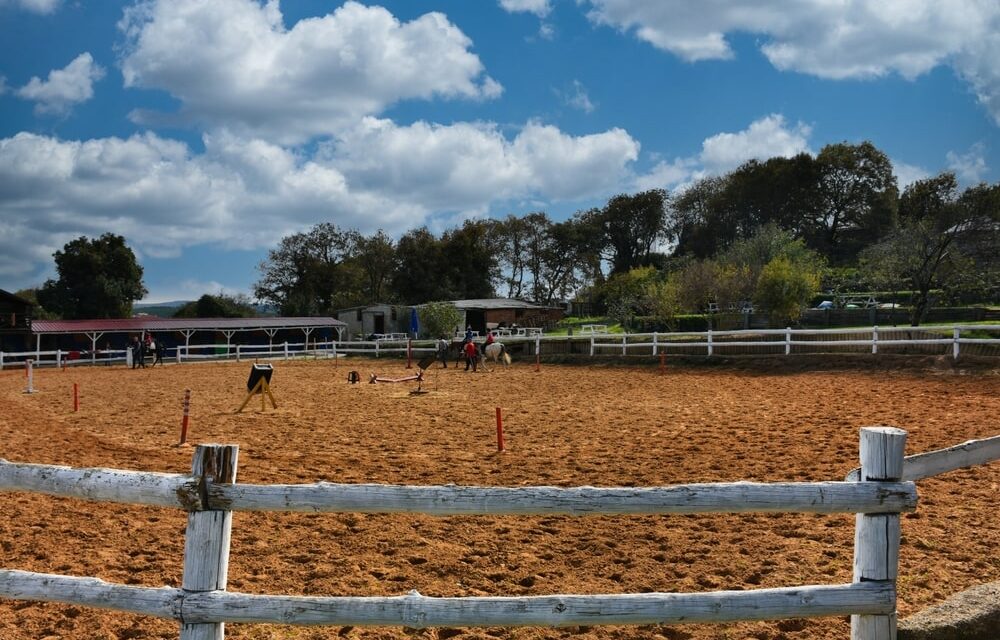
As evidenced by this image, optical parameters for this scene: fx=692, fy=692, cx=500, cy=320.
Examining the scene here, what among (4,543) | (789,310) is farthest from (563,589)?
(789,310)

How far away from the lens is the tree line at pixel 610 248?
64.6 metres

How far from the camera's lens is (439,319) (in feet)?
167

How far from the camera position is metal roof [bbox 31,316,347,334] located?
44.2 m

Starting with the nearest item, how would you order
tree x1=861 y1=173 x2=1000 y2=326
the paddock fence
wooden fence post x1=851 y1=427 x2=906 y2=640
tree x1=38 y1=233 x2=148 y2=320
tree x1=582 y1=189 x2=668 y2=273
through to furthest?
1. wooden fence post x1=851 y1=427 x2=906 y2=640
2. the paddock fence
3. tree x1=861 y1=173 x2=1000 y2=326
4. tree x1=38 y1=233 x2=148 y2=320
5. tree x1=582 y1=189 x2=668 y2=273

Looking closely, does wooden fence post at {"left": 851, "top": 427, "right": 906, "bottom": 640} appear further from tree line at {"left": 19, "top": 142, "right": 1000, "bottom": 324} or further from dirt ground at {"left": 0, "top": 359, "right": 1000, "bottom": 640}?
tree line at {"left": 19, "top": 142, "right": 1000, "bottom": 324}

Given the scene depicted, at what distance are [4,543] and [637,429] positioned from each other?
31.1 ft

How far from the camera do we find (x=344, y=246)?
81000 millimetres

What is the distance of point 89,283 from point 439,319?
3676 centimetres

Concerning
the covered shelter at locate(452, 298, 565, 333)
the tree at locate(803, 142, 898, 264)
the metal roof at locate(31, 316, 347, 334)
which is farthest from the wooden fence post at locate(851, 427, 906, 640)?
the tree at locate(803, 142, 898, 264)

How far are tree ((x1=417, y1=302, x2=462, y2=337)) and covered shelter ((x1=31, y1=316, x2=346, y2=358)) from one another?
810 cm

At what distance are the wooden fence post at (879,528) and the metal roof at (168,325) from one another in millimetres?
48757

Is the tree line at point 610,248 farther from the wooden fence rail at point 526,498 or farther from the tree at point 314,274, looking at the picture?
the wooden fence rail at point 526,498

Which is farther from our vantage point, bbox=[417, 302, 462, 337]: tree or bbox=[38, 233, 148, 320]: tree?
bbox=[38, 233, 148, 320]: tree

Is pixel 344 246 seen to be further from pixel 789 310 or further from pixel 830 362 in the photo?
pixel 830 362
